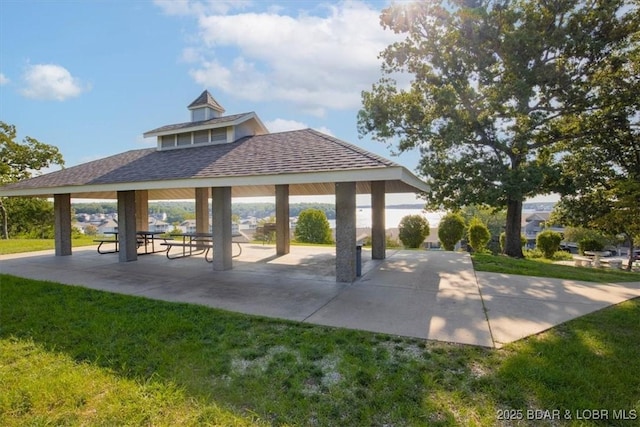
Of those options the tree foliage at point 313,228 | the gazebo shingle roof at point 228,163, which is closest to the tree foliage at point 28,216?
the gazebo shingle roof at point 228,163

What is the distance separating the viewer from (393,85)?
1559 cm

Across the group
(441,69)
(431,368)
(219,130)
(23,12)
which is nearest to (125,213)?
(219,130)

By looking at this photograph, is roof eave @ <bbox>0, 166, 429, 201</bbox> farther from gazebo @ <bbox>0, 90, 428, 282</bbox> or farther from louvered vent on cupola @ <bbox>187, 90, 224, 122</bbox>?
louvered vent on cupola @ <bbox>187, 90, 224, 122</bbox>

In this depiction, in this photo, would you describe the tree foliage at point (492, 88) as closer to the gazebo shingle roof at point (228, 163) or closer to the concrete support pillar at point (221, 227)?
the gazebo shingle roof at point (228, 163)

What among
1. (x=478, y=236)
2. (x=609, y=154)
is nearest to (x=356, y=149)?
(x=478, y=236)

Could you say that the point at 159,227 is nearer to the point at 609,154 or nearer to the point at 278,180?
the point at 278,180

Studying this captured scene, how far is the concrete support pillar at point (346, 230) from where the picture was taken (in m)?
7.78

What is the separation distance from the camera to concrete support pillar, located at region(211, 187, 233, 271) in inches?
374

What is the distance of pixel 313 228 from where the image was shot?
68.5 feet

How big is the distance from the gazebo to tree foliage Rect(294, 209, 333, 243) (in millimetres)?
4817

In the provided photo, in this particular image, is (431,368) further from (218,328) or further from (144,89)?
(144,89)

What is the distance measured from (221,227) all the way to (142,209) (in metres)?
10.5

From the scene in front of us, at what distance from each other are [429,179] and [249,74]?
925 cm

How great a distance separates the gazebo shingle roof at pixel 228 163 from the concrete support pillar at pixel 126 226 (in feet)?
3.06
